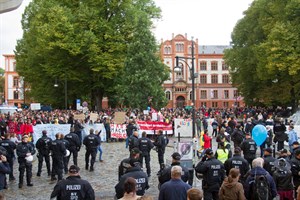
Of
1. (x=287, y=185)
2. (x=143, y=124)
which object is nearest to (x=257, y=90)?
(x=143, y=124)

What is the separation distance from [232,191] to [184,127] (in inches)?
913

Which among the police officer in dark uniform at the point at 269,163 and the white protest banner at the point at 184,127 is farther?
the white protest banner at the point at 184,127

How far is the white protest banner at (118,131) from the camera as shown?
94.7 feet

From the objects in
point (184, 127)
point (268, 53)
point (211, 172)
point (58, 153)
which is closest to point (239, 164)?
point (211, 172)


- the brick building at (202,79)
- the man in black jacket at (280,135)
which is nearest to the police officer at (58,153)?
the man in black jacket at (280,135)

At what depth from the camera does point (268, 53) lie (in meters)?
42.0

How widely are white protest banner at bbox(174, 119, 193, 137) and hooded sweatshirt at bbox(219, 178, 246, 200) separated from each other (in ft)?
75.0

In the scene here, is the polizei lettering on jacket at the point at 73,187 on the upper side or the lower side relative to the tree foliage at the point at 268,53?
lower

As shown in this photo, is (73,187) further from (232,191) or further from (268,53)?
(268,53)

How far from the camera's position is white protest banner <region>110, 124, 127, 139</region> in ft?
94.7

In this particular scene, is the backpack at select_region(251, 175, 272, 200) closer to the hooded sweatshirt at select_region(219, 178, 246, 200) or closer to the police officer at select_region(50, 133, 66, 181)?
the hooded sweatshirt at select_region(219, 178, 246, 200)

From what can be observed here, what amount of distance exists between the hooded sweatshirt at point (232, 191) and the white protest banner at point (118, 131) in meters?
20.6

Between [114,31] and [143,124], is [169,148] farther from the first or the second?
[114,31]

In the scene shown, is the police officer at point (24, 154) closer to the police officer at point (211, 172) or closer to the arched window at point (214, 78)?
the police officer at point (211, 172)
